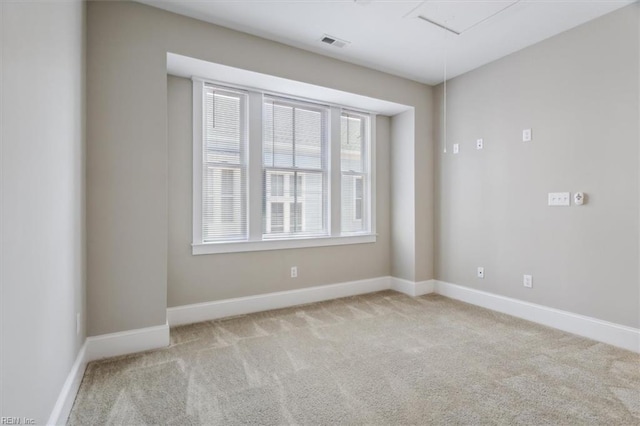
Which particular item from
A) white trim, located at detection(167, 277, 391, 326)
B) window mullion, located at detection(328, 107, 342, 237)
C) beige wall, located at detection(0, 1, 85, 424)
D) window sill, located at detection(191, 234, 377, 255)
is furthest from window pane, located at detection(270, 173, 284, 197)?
beige wall, located at detection(0, 1, 85, 424)

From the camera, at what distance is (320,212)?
420 cm

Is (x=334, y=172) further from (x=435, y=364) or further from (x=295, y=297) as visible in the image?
(x=435, y=364)

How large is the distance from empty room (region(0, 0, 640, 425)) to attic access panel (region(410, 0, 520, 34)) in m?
0.04

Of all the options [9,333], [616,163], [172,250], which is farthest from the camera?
[172,250]

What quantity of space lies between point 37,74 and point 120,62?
54.4 inches

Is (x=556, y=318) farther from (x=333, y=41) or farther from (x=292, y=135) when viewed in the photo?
(x=333, y=41)

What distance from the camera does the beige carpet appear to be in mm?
1826

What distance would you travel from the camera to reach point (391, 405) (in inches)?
75.1

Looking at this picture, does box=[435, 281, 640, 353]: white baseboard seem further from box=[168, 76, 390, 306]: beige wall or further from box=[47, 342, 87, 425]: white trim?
box=[47, 342, 87, 425]: white trim

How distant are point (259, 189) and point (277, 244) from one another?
68cm

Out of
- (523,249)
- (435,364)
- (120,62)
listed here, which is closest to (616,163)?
(523,249)

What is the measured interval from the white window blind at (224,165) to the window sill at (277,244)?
4.5 inches

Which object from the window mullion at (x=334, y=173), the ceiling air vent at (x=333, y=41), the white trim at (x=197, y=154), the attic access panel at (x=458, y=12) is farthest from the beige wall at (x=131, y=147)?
the attic access panel at (x=458, y=12)

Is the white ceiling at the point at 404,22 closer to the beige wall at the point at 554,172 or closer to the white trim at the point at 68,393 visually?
the beige wall at the point at 554,172
